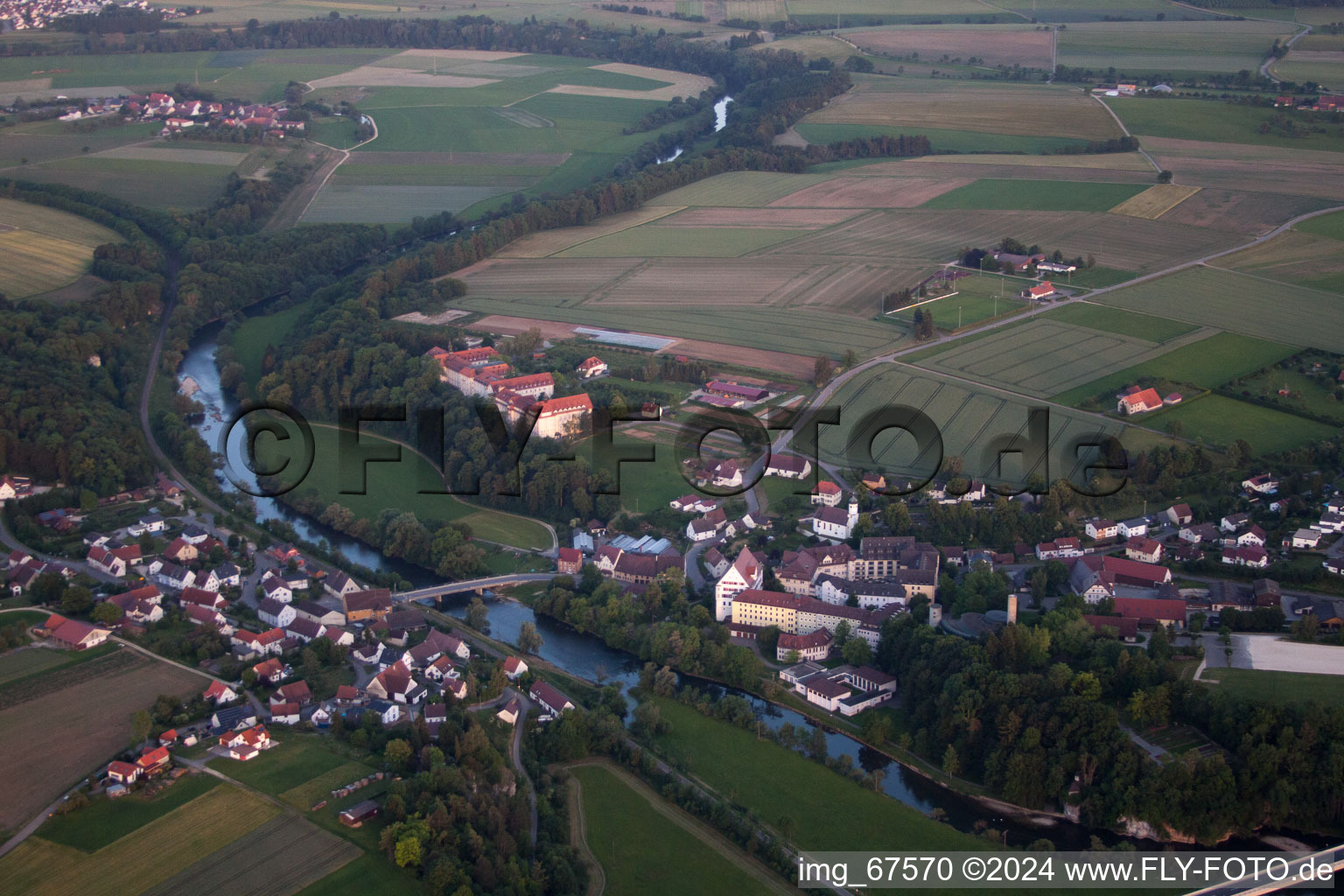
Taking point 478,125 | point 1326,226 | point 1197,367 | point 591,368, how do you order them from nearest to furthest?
Answer: point 1197,367 < point 591,368 < point 1326,226 < point 478,125

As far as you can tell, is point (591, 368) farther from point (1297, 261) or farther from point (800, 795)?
point (1297, 261)

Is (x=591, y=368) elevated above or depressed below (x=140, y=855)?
above

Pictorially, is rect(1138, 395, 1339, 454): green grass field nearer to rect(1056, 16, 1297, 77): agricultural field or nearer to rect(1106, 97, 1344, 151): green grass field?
rect(1106, 97, 1344, 151): green grass field

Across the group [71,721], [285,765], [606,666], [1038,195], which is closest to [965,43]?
[1038,195]

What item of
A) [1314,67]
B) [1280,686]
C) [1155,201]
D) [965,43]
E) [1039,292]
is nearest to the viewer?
[1280,686]

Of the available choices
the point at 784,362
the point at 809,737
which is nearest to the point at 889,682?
the point at 809,737

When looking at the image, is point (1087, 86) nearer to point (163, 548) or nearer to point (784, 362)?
point (784, 362)
